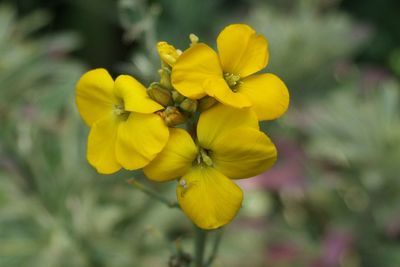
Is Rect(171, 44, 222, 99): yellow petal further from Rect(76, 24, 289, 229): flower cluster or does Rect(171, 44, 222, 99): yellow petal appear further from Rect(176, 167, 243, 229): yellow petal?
Rect(176, 167, 243, 229): yellow petal

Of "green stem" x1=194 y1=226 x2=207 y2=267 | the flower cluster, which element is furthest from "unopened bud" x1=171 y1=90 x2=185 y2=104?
"green stem" x1=194 y1=226 x2=207 y2=267

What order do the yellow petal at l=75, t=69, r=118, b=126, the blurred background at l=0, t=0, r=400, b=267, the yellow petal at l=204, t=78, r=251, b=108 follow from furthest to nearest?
the blurred background at l=0, t=0, r=400, b=267 → the yellow petal at l=75, t=69, r=118, b=126 → the yellow petal at l=204, t=78, r=251, b=108

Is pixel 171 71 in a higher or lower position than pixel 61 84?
higher

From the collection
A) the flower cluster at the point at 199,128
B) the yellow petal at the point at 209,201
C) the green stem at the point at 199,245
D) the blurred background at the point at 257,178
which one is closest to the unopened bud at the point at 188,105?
Answer: the flower cluster at the point at 199,128

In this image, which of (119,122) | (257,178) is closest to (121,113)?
(119,122)

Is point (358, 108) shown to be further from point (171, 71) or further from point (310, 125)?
point (171, 71)

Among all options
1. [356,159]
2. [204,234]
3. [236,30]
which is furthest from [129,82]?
[356,159]
